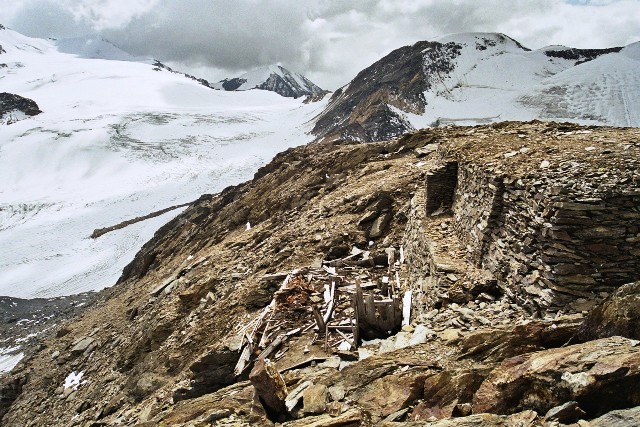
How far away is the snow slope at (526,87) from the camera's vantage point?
55.9 metres

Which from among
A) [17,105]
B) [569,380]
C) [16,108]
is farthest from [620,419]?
[17,105]

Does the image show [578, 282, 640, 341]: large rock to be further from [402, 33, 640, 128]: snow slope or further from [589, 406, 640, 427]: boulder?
[402, 33, 640, 128]: snow slope

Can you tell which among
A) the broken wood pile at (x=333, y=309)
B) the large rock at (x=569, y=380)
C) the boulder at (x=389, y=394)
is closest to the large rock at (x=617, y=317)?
the large rock at (x=569, y=380)

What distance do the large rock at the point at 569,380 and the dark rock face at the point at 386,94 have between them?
212ft

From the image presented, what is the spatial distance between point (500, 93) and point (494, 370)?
267 feet

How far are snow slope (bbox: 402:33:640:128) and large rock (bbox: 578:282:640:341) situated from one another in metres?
55.0

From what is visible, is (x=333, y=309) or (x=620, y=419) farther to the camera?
(x=333, y=309)

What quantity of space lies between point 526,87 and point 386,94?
1019 inches

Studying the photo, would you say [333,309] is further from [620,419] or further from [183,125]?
[183,125]

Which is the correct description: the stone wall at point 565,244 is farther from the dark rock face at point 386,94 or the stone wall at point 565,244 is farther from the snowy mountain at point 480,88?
the dark rock face at point 386,94

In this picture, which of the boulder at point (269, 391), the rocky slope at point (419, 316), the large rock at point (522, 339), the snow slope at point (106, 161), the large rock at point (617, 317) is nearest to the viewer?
the large rock at point (617, 317)

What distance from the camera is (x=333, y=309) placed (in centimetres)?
905

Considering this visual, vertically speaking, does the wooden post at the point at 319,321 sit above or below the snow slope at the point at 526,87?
below

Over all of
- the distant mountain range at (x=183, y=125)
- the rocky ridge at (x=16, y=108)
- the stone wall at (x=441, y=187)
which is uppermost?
the rocky ridge at (x=16, y=108)
